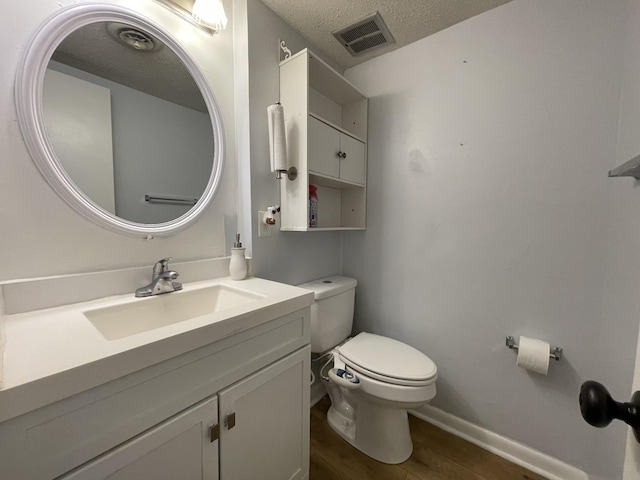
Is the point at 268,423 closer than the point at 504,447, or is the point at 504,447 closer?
the point at 268,423

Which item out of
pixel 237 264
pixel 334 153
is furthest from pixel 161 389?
pixel 334 153

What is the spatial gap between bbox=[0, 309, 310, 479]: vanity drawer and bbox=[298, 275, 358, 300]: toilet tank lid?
0.59 meters

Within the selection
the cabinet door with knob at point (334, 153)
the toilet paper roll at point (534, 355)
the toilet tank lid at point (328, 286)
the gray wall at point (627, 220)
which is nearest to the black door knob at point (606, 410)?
the gray wall at point (627, 220)

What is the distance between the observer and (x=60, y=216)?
2.57 ft

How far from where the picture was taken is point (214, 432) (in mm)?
674

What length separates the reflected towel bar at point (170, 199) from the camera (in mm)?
986

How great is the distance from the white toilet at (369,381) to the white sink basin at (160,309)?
0.46 m

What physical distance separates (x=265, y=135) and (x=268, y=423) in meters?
1.18

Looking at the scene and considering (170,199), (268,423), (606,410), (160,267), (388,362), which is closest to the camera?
(606,410)

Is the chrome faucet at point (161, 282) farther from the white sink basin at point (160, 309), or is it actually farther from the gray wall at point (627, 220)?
the gray wall at point (627, 220)

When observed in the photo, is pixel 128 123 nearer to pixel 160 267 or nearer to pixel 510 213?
pixel 160 267

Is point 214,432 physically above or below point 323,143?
below

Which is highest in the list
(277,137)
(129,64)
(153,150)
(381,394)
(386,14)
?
(386,14)

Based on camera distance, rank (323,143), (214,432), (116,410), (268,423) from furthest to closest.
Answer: (323,143) → (268,423) → (214,432) → (116,410)
